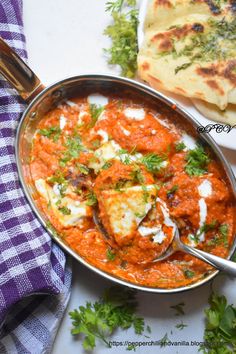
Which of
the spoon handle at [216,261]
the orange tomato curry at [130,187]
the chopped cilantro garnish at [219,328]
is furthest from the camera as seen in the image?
the chopped cilantro garnish at [219,328]

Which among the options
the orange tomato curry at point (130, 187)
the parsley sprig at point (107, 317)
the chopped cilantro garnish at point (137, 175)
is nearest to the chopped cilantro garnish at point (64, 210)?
the orange tomato curry at point (130, 187)

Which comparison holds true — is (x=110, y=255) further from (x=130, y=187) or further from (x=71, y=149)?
(x=71, y=149)

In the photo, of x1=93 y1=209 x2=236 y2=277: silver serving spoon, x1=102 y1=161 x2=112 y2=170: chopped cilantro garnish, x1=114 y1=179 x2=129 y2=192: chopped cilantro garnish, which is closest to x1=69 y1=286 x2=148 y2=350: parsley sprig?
A: x1=93 y1=209 x2=236 y2=277: silver serving spoon

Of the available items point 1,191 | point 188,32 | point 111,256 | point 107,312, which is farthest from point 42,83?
point 107,312

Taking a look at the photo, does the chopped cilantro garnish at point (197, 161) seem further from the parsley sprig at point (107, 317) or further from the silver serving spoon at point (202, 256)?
the parsley sprig at point (107, 317)

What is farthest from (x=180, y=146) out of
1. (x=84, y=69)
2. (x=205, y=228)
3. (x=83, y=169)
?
(x=84, y=69)

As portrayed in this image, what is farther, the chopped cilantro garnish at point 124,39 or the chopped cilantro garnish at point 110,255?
the chopped cilantro garnish at point 124,39

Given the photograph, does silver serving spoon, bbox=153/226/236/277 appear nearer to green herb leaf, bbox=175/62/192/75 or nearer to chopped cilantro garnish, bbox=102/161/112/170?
chopped cilantro garnish, bbox=102/161/112/170
